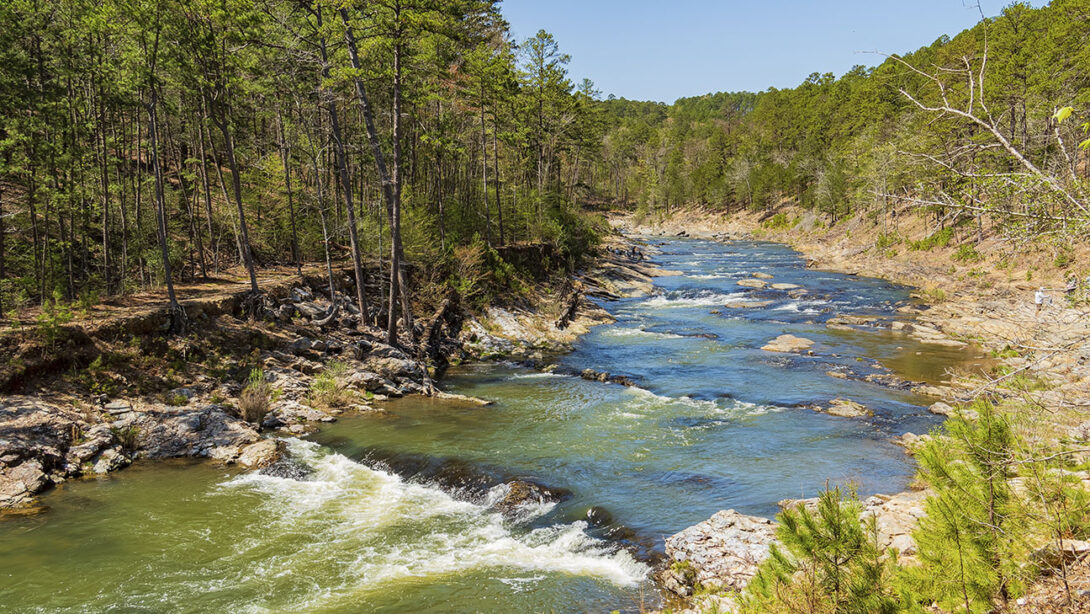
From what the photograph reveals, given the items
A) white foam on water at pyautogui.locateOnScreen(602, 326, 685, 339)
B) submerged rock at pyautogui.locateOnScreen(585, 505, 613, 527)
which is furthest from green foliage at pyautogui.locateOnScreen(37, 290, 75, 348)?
white foam on water at pyautogui.locateOnScreen(602, 326, 685, 339)

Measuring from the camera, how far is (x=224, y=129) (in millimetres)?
20562

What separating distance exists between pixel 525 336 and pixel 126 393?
51.6ft

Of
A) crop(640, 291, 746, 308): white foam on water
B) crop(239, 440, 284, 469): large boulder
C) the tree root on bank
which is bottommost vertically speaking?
crop(239, 440, 284, 469): large boulder

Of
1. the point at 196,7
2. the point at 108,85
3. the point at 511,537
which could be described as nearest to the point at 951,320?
the point at 511,537

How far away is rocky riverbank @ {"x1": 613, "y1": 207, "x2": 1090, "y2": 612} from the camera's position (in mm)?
5340

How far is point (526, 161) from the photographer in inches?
1859

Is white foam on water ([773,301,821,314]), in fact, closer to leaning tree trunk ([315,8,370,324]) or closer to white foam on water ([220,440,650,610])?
leaning tree trunk ([315,8,370,324])

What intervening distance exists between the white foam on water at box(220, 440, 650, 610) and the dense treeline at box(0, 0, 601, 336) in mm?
9497

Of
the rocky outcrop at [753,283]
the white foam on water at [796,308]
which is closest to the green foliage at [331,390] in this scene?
the white foam on water at [796,308]

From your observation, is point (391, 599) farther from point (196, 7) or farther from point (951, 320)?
point (951, 320)

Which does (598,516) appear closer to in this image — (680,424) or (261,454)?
(680,424)

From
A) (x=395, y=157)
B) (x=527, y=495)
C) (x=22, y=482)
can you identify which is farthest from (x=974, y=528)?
(x=395, y=157)

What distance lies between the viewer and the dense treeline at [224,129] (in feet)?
58.1

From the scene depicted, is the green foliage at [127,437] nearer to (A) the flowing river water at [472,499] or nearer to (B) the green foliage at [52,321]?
(A) the flowing river water at [472,499]
